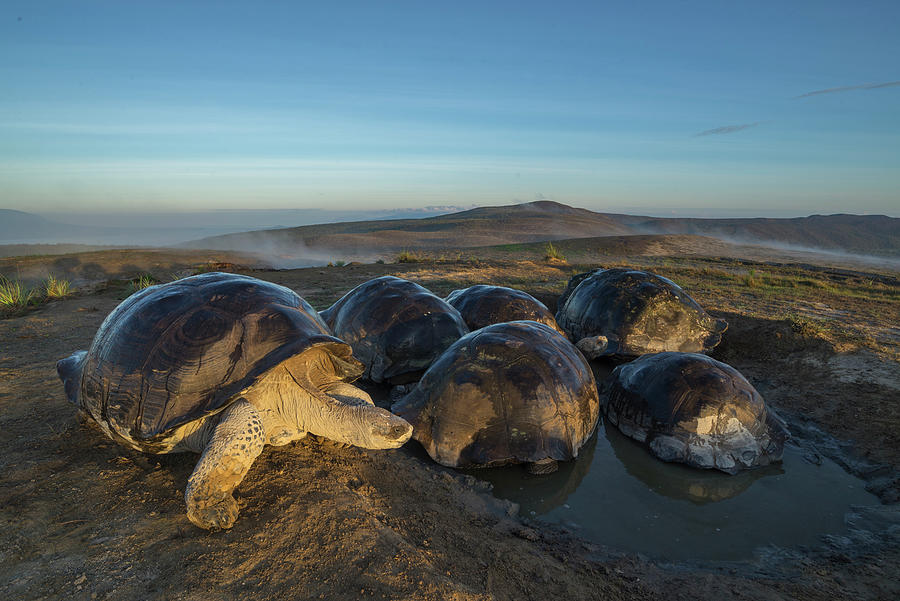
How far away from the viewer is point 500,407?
164 inches

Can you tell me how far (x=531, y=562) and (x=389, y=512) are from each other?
1100mm

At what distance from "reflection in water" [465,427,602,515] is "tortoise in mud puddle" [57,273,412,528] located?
1.28 meters

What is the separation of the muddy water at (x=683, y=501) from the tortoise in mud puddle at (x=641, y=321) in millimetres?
2487

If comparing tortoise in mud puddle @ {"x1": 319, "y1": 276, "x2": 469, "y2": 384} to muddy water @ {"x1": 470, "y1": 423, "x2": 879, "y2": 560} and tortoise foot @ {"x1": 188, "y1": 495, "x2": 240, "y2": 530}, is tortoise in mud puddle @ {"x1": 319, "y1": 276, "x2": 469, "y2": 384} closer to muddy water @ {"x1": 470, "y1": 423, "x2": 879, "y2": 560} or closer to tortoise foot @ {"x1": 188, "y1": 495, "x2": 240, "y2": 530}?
muddy water @ {"x1": 470, "y1": 423, "x2": 879, "y2": 560}

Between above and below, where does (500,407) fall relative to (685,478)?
above

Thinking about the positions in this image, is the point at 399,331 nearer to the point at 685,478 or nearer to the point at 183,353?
the point at 183,353

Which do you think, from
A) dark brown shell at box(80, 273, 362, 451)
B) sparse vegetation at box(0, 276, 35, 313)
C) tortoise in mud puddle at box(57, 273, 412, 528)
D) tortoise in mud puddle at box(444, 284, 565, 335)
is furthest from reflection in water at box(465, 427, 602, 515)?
sparse vegetation at box(0, 276, 35, 313)

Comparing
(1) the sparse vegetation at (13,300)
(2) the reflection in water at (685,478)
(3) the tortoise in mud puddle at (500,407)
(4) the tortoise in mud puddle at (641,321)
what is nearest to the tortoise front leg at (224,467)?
(3) the tortoise in mud puddle at (500,407)

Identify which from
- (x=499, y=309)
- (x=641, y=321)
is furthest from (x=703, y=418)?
(x=499, y=309)

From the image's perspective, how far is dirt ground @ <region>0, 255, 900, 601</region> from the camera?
2.57 meters

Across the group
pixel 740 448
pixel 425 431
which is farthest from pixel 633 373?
pixel 425 431

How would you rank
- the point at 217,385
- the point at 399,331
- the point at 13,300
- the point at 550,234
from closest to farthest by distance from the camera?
the point at 217,385, the point at 399,331, the point at 13,300, the point at 550,234

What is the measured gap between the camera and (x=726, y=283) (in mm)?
14500

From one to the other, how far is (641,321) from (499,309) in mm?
2340
